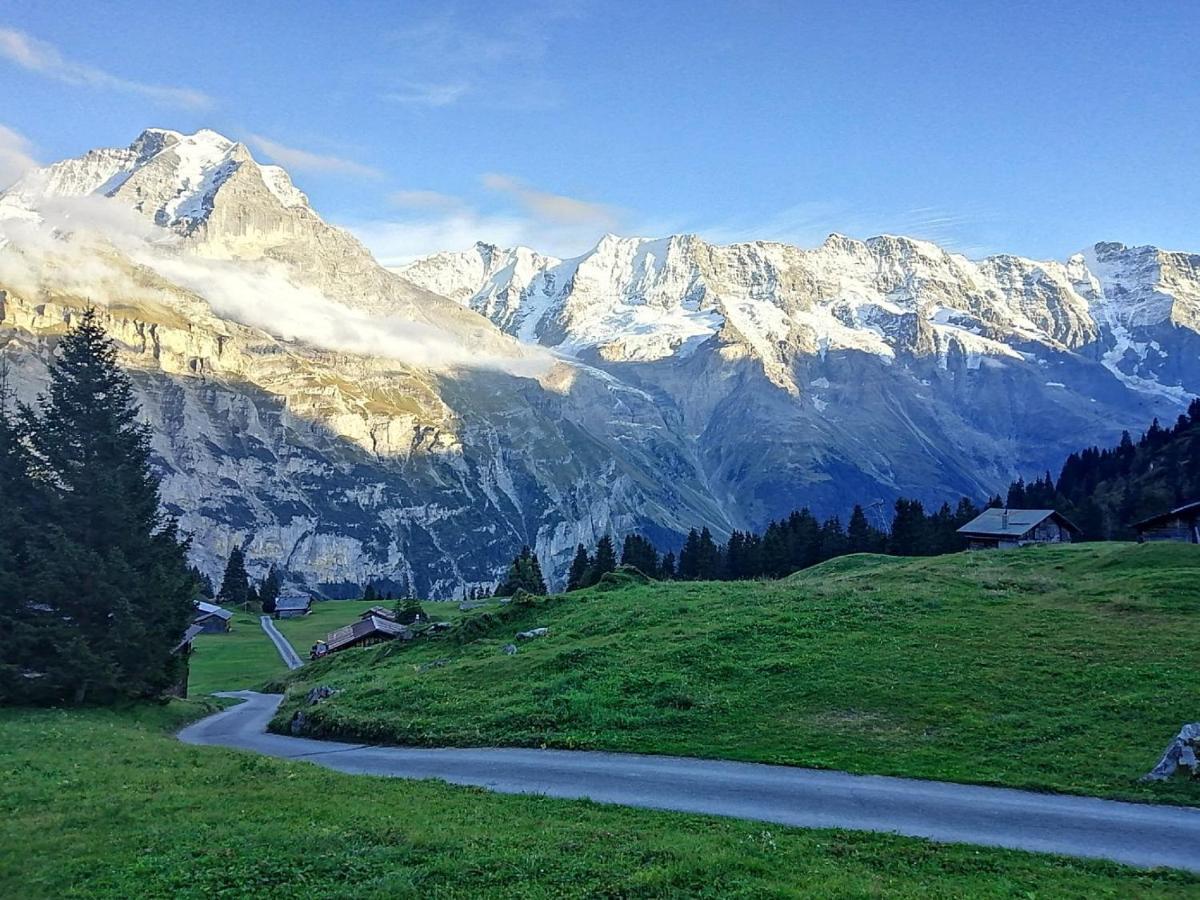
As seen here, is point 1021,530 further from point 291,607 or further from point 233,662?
point 291,607

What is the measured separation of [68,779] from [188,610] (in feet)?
72.0

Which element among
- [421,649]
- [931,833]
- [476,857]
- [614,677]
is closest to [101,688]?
[421,649]

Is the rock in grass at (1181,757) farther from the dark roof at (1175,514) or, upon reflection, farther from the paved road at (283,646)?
the paved road at (283,646)

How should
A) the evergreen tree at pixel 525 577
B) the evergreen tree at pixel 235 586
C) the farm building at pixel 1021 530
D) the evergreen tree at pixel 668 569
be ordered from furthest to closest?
the evergreen tree at pixel 235 586
the evergreen tree at pixel 668 569
the evergreen tree at pixel 525 577
the farm building at pixel 1021 530

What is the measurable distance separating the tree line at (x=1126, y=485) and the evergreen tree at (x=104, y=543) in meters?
103

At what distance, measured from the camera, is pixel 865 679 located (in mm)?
29047

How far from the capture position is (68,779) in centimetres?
2155

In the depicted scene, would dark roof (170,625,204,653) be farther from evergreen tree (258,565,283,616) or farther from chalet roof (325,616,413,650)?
evergreen tree (258,565,283,616)

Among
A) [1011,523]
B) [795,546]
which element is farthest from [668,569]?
[1011,523]

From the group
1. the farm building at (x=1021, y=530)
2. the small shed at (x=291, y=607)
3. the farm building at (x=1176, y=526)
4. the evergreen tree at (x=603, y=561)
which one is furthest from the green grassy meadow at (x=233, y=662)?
the farm building at (x=1176, y=526)

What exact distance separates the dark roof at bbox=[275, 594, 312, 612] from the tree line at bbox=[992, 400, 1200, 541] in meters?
124

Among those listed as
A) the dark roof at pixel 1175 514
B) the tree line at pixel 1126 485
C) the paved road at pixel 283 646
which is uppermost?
the tree line at pixel 1126 485

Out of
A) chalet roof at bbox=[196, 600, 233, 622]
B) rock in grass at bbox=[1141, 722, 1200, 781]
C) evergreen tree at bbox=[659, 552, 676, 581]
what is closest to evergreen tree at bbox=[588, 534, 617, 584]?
evergreen tree at bbox=[659, 552, 676, 581]

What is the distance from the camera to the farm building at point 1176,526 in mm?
64625
